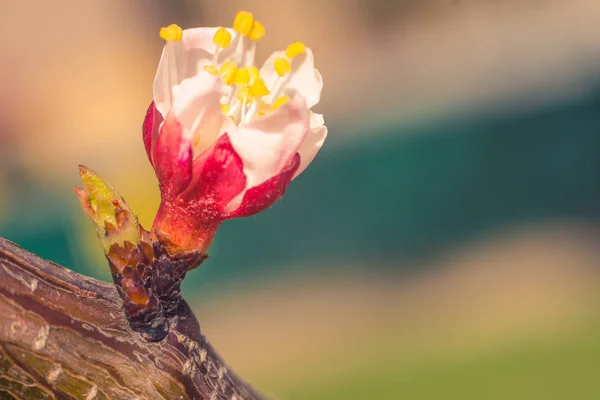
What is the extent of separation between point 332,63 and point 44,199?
2171 mm

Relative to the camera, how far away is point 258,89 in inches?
19.9

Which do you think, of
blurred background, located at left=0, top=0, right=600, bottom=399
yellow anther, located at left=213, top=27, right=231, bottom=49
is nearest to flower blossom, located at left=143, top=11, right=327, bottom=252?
yellow anther, located at left=213, top=27, right=231, bottom=49

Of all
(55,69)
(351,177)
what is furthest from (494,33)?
(55,69)

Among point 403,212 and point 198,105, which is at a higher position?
point 403,212

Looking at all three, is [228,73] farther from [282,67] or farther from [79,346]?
[79,346]

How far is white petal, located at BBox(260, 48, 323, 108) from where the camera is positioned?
0.54 metres

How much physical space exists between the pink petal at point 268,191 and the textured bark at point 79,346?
9 centimetres

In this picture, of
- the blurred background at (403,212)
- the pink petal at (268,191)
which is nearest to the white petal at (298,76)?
the pink petal at (268,191)

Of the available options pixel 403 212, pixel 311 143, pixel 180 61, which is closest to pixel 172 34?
pixel 180 61

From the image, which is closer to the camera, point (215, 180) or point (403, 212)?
point (215, 180)

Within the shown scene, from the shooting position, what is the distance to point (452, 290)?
4094 mm

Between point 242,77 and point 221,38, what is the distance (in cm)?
3

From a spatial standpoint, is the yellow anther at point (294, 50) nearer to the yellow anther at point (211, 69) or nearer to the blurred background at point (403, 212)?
the yellow anther at point (211, 69)

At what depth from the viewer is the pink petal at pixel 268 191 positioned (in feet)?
1.46
